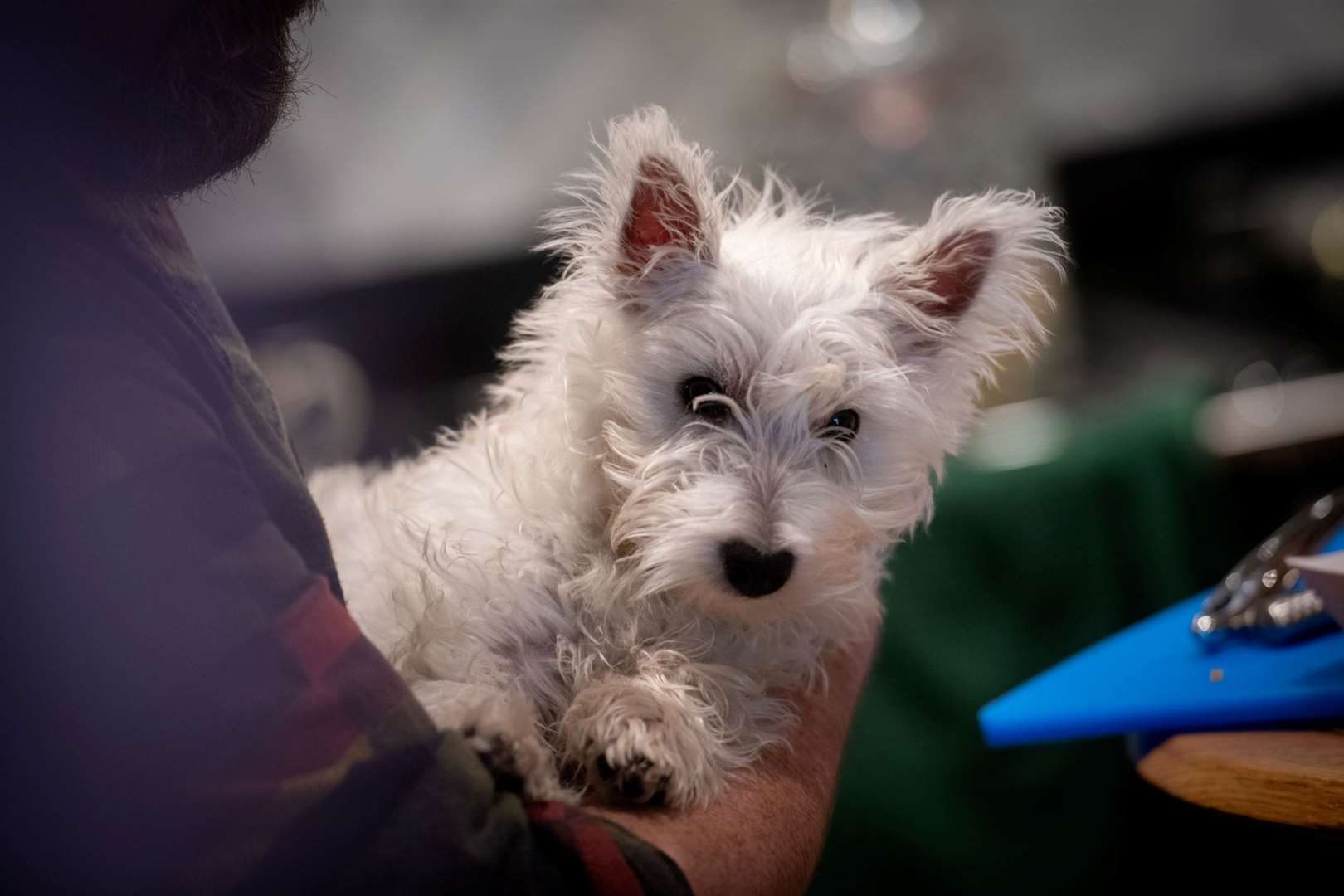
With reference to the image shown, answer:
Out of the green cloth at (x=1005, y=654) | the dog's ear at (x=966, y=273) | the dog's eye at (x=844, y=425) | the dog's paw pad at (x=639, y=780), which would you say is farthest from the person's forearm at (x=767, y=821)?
the green cloth at (x=1005, y=654)

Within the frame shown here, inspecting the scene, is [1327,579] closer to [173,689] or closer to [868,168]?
[173,689]

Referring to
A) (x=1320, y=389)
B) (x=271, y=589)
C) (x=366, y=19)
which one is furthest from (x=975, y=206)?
(x=366, y=19)

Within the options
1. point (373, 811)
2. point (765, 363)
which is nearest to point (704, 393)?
point (765, 363)

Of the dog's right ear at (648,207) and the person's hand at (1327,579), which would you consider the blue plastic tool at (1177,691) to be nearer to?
the person's hand at (1327,579)

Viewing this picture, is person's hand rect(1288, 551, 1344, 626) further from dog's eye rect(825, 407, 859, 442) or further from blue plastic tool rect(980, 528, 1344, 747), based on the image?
dog's eye rect(825, 407, 859, 442)

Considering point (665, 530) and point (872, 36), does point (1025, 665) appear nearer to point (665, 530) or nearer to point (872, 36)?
point (665, 530)

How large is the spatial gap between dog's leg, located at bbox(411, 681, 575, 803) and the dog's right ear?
38 centimetres

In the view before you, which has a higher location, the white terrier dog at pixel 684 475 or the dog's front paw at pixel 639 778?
the white terrier dog at pixel 684 475

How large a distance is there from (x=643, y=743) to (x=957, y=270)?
A: 1.74 ft

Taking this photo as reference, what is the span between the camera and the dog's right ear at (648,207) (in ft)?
2.77

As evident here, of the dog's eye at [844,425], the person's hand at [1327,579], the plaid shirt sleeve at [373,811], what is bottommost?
the plaid shirt sleeve at [373,811]

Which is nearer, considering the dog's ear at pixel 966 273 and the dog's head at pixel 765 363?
the dog's head at pixel 765 363

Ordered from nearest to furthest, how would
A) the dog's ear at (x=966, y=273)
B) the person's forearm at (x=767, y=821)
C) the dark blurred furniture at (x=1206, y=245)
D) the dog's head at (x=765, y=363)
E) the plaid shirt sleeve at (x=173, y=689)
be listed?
the plaid shirt sleeve at (x=173, y=689) < the person's forearm at (x=767, y=821) < the dog's head at (x=765, y=363) < the dog's ear at (x=966, y=273) < the dark blurred furniture at (x=1206, y=245)

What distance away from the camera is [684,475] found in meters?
0.80
